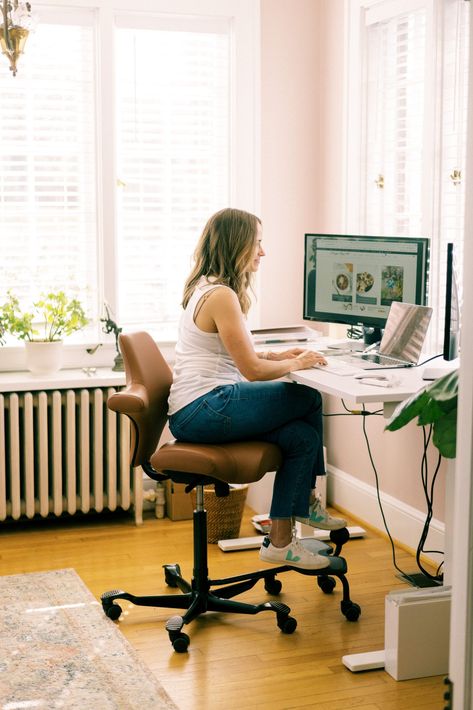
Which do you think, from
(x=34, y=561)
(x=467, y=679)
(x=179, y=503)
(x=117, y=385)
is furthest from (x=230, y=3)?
(x=467, y=679)

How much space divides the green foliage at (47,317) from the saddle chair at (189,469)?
33.9 inches

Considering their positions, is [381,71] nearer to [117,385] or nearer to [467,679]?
[117,385]

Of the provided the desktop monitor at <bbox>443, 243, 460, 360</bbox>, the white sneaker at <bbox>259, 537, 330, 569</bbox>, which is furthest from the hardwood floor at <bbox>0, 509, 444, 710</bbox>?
the desktop monitor at <bbox>443, 243, 460, 360</bbox>

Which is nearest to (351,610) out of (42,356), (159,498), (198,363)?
(198,363)

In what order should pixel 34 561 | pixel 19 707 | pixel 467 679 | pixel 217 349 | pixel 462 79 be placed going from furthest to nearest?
1. pixel 34 561
2. pixel 462 79
3. pixel 217 349
4. pixel 19 707
5. pixel 467 679

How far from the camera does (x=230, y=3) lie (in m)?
4.31

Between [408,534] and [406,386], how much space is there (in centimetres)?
114

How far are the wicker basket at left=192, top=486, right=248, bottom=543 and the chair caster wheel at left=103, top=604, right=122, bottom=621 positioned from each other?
31.2 inches

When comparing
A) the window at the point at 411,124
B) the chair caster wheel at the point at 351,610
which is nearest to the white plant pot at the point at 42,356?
the window at the point at 411,124

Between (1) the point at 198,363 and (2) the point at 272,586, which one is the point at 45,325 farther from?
(2) the point at 272,586

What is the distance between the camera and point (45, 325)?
4.12 m

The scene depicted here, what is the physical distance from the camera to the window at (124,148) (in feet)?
13.6

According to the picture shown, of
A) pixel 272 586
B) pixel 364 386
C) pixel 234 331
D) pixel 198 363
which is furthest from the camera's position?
pixel 272 586

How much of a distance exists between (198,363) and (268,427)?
0.31m
